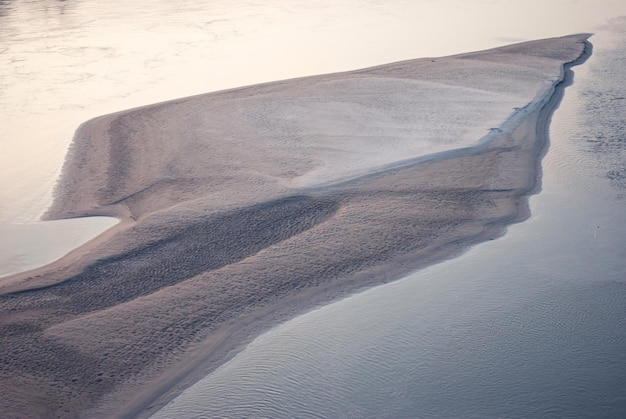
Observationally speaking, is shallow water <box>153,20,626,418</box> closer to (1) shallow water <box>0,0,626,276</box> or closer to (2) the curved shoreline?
(2) the curved shoreline

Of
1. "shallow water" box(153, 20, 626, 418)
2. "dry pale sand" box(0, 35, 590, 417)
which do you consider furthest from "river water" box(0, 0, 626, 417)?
"dry pale sand" box(0, 35, 590, 417)

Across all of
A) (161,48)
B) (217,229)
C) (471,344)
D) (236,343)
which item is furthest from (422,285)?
(161,48)

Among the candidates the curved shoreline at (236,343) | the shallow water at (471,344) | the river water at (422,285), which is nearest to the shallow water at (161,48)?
the river water at (422,285)

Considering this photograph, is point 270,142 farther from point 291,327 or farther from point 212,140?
point 291,327

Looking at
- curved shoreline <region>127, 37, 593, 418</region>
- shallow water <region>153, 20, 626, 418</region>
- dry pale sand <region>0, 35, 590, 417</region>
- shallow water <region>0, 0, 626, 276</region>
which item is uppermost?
shallow water <region>0, 0, 626, 276</region>

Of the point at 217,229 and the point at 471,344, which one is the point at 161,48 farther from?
the point at 471,344
